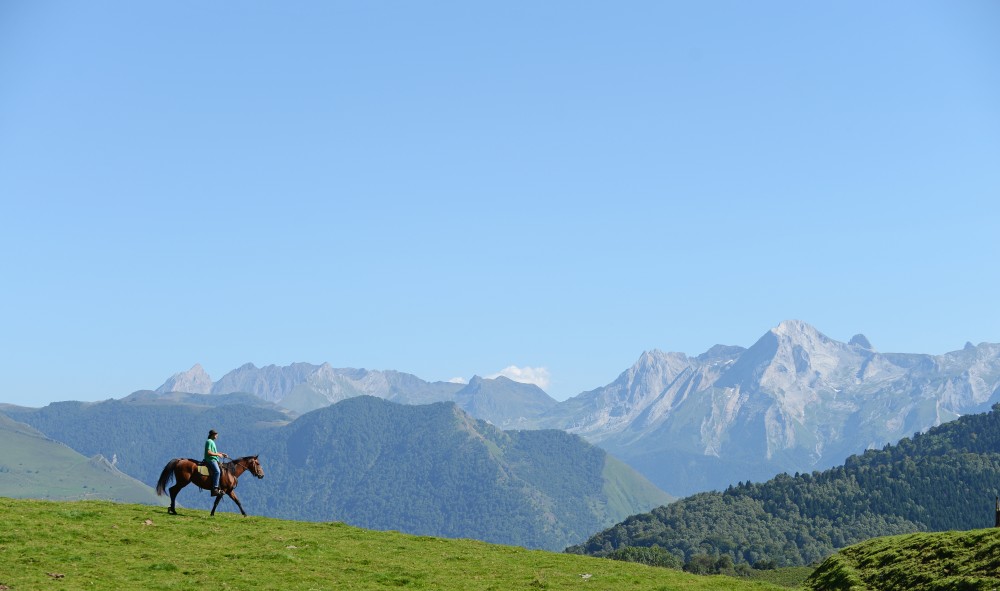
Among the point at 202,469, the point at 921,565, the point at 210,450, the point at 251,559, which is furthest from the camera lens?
the point at 210,450

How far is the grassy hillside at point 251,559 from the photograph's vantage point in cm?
3972

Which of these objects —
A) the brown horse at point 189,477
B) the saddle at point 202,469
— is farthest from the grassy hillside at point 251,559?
the saddle at point 202,469

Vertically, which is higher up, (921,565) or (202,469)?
(202,469)

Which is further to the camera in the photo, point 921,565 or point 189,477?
point 189,477

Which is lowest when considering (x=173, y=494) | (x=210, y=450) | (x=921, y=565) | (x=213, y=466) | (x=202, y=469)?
(x=921, y=565)

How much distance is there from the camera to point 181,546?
149 feet

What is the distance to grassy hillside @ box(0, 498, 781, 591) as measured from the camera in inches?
1564

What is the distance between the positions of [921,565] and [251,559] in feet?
103

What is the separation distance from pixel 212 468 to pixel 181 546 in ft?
27.0

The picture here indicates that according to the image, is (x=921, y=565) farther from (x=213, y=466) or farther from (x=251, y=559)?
(x=213, y=466)

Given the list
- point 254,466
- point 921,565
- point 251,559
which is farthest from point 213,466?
point 921,565

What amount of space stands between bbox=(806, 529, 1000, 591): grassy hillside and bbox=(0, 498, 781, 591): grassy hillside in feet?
14.9

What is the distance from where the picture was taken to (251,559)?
1747 inches

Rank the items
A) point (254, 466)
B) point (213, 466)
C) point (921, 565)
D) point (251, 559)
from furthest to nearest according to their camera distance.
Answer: point (254, 466) < point (213, 466) < point (921, 565) < point (251, 559)
